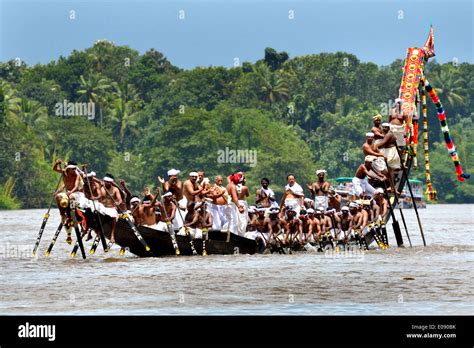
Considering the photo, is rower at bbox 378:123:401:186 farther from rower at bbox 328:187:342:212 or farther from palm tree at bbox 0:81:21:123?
palm tree at bbox 0:81:21:123

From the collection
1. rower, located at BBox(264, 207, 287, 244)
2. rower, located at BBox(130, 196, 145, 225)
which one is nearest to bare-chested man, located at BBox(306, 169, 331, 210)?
rower, located at BBox(264, 207, 287, 244)

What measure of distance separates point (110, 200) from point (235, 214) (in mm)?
3180

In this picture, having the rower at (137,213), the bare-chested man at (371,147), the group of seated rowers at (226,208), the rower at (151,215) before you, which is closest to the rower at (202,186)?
the group of seated rowers at (226,208)

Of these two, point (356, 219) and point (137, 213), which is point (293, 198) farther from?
point (137, 213)

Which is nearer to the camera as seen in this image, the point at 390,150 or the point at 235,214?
the point at 235,214

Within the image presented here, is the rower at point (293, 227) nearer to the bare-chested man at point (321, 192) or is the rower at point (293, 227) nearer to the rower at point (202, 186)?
the bare-chested man at point (321, 192)

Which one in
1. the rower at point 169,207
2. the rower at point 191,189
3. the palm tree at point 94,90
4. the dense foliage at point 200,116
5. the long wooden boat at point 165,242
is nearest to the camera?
the long wooden boat at point 165,242

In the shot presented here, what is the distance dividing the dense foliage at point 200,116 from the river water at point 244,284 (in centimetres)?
5852

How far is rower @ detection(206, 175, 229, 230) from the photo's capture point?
31.4 meters

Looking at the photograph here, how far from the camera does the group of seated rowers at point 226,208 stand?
29844 mm

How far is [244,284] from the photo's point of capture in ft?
83.0

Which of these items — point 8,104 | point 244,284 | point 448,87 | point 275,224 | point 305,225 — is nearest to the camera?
point 244,284

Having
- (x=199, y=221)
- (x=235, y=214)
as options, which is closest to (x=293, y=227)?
(x=235, y=214)
